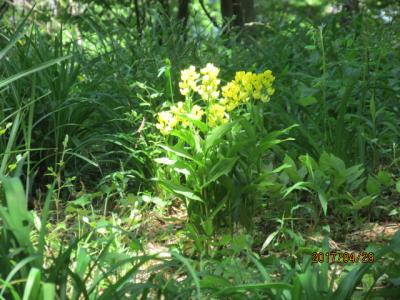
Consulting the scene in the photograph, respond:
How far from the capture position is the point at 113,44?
445 cm

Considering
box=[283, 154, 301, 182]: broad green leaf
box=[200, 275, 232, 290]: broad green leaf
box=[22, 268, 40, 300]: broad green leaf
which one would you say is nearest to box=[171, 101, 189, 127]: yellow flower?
box=[283, 154, 301, 182]: broad green leaf

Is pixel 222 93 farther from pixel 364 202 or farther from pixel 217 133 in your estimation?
pixel 364 202

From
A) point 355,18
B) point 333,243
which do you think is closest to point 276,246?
point 333,243

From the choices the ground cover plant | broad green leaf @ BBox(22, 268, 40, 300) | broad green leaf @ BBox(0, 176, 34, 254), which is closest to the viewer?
broad green leaf @ BBox(22, 268, 40, 300)

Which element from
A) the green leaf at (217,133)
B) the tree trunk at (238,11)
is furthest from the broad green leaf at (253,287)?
the tree trunk at (238,11)

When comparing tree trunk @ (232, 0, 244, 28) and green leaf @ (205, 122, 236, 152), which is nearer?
green leaf @ (205, 122, 236, 152)

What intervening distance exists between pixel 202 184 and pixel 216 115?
292mm

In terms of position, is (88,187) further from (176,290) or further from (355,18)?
(355,18)

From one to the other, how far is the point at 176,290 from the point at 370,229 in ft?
3.66

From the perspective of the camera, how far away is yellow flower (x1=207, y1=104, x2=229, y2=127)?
8.66 feet
